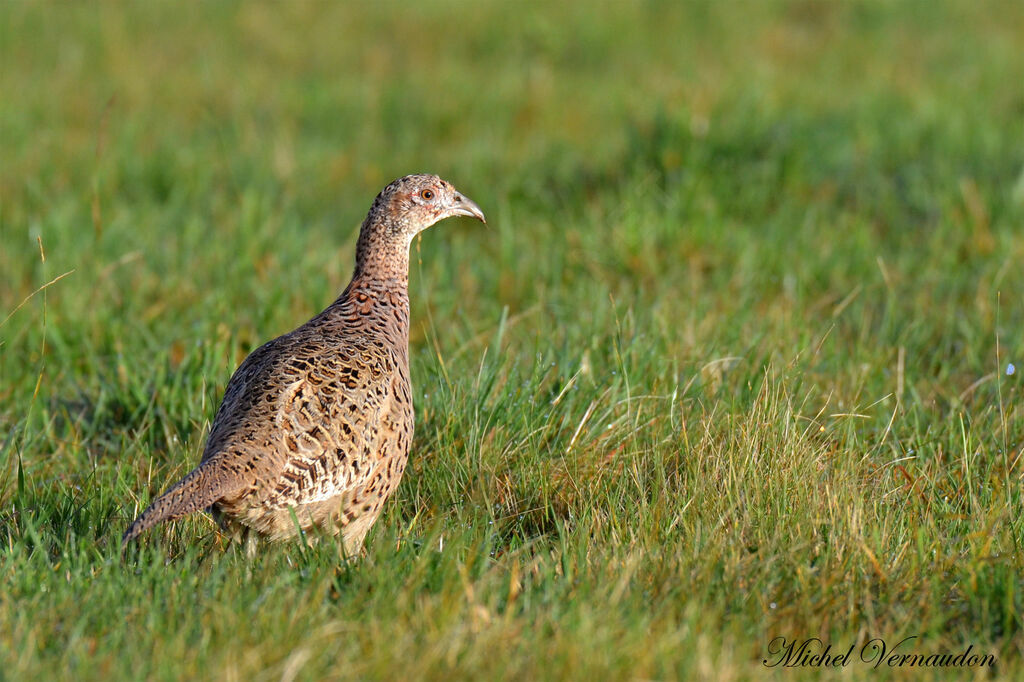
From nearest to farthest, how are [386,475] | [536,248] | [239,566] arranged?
1. [239,566]
2. [386,475]
3. [536,248]

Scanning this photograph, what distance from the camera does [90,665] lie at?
8.38ft

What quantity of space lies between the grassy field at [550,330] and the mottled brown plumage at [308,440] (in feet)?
0.48

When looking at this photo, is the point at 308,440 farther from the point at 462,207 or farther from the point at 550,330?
the point at 550,330

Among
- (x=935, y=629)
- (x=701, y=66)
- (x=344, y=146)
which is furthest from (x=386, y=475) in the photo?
(x=701, y=66)

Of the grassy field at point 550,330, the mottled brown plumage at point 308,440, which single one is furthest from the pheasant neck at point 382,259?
the grassy field at point 550,330

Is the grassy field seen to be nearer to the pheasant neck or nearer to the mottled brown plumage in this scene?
the mottled brown plumage

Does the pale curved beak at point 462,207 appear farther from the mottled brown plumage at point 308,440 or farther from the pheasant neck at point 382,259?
the mottled brown plumage at point 308,440

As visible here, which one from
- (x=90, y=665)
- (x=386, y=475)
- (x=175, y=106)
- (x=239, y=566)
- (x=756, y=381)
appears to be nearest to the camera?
(x=90, y=665)

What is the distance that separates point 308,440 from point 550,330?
198cm

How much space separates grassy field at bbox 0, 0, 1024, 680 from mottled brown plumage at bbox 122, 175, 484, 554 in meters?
0.15

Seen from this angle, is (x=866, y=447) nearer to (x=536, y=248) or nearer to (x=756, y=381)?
(x=756, y=381)

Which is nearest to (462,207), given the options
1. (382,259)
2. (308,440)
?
(382,259)

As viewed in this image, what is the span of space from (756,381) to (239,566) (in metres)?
2.12

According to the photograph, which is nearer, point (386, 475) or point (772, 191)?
point (386, 475)
